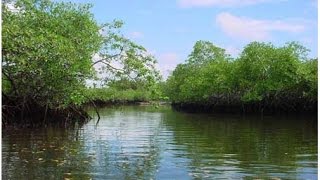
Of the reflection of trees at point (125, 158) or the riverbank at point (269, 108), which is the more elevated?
the riverbank at point (269, 108)

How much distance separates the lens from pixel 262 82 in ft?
139

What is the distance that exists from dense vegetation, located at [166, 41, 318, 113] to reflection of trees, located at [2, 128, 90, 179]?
26.8m

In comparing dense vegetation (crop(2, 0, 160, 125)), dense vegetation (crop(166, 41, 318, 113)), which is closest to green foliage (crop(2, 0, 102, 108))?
dense vegetation (crop(2, 0, 160, 125))

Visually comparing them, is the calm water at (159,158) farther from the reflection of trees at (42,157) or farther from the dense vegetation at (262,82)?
the dense vegetation at (262,82)

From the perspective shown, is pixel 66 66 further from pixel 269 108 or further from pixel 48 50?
pixel 269 108

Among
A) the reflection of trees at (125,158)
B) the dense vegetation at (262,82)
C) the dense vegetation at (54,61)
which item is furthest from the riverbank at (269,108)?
the reflection of trees at (125,158)

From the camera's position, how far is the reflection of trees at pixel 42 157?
916 cm

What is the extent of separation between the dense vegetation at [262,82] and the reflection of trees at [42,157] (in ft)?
87.8

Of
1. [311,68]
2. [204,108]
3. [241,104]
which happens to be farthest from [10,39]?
[204,108]

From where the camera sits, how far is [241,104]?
1877 inches

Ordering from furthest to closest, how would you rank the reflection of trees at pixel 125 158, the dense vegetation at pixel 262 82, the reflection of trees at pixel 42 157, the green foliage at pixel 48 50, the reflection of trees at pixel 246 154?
the dense vegetation at pixel 262 82
the green foliage at pixel 48 50
the reflection of trees at pixel 246 154
the reflection of trees at pixel 125 158
the reflection of trees at pixel 42 157

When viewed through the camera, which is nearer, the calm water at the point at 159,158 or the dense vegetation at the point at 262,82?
the calm water at the point at 159,158

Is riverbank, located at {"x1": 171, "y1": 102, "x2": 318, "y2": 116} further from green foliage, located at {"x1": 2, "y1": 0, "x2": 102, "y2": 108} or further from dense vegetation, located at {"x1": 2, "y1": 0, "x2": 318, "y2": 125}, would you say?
green foliage, located at {"x1": 2, "y1": 0, "x2": 102, "y2": 108}

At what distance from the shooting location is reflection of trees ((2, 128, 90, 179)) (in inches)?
361
